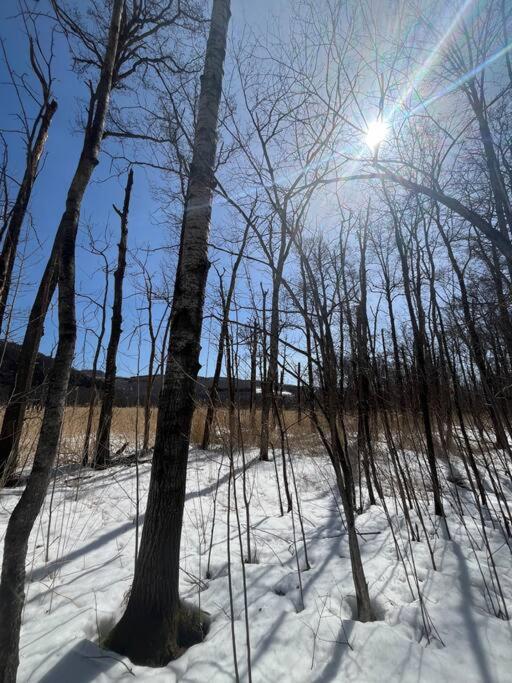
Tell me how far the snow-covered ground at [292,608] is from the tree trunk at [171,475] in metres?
0.12

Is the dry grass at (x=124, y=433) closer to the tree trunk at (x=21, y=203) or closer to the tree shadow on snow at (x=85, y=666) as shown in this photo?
the tree trunk at (x=21, y=203)

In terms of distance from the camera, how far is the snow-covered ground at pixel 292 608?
1.40 metres

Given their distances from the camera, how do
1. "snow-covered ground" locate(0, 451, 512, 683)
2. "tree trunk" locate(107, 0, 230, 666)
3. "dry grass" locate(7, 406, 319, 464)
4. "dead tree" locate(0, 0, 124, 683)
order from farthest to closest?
1. "dry grass" locate(7, 406, 319, 464)
2. "tree trunk" locate(107, 0, 230, 666)
3. "snow-covered ground" locate(0, 451, 512, 683)
4. "dead tree" locate(0, 0, 124, 683)

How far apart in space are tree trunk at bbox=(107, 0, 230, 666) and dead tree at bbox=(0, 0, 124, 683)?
50 centimetres

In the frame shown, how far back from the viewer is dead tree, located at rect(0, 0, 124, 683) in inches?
49.8

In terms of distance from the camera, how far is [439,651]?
1.50 m

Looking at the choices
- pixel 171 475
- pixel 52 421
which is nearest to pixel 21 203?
pixel 52 421

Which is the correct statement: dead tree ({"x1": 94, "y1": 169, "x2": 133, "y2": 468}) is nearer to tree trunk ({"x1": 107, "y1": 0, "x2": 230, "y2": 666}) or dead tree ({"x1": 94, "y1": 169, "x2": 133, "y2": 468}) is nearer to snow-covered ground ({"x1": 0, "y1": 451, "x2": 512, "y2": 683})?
snow-covered ground ({"x1": 0, "y1": 451, "x2": 512, "y2": 683})

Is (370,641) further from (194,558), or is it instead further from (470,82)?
(470,82)

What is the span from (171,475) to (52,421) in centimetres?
68

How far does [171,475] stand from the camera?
1.64 m

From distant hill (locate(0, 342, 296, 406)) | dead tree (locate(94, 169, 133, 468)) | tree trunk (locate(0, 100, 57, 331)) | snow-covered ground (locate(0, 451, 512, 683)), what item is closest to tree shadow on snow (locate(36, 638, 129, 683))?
snow-covered ground (locate(0, 451, 512, 683))

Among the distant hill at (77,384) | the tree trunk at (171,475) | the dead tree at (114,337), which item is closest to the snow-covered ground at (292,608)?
the tree trunk at (171,475)

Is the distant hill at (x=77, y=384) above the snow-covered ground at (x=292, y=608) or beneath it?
above
